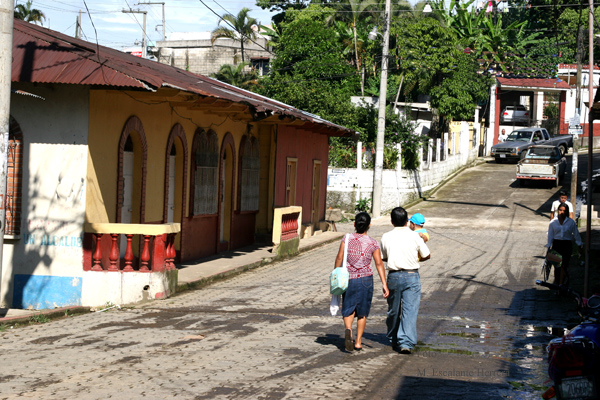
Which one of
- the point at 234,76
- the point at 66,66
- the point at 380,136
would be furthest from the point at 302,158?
the point at 234,76

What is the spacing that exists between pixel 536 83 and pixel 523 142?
1015 centimetres

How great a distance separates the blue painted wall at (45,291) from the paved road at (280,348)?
3.74 ft

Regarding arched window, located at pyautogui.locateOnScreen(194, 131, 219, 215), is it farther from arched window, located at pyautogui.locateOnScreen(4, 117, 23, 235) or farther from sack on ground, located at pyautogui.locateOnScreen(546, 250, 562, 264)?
sack on ground, located at pyautogui.locateOnScreen(546, 250, 562, 264)

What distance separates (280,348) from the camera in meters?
7.96

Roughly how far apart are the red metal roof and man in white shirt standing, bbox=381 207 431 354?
44.5m

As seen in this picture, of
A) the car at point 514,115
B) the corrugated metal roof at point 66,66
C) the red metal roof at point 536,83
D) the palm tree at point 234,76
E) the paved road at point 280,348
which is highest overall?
the red metal roof at point 536,83

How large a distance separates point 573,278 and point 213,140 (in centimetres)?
838

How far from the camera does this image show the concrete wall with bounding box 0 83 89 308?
11.4 metres

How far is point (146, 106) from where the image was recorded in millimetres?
13172

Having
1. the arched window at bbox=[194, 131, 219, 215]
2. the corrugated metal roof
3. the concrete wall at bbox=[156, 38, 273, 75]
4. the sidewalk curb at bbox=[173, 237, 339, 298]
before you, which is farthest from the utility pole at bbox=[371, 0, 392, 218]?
the concrete wall at bbox=[156, 38, 273, 75]

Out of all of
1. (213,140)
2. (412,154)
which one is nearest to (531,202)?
(412,154)

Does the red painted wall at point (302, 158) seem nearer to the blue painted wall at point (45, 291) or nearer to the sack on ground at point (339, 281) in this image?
the blue painted wall at point (45, 291)

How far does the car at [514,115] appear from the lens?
52.2 m

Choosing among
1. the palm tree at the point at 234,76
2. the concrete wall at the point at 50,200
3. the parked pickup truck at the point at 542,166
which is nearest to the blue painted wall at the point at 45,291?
the concrete wall at the point at 50,200
